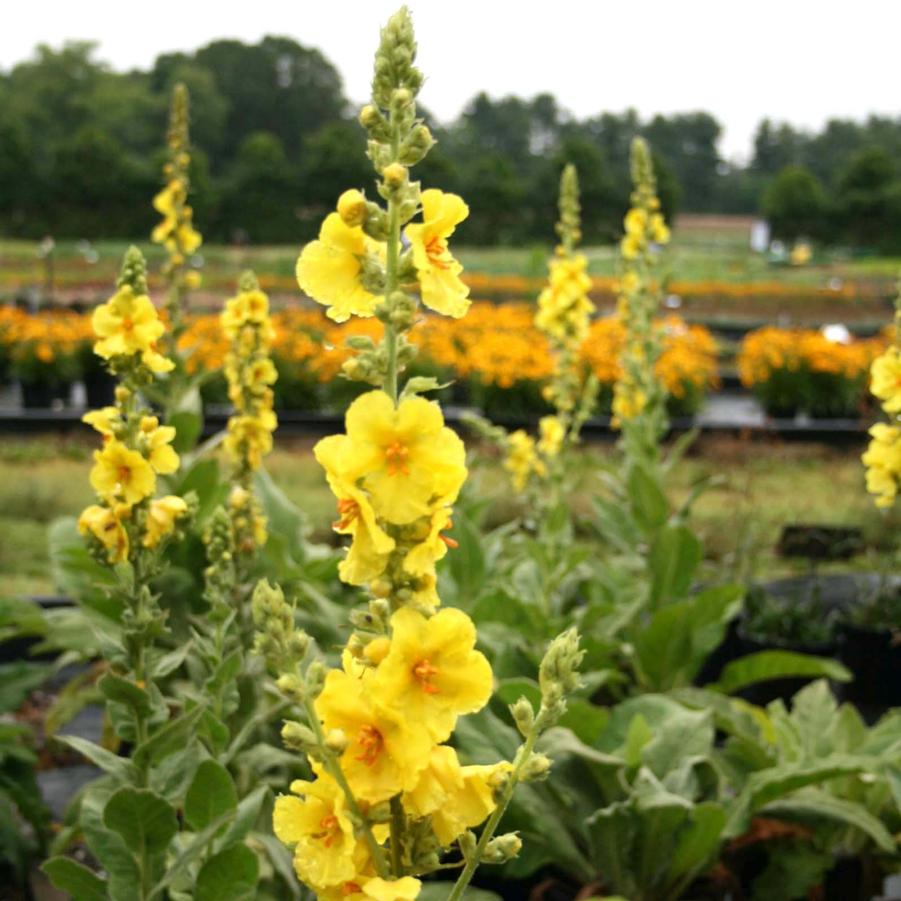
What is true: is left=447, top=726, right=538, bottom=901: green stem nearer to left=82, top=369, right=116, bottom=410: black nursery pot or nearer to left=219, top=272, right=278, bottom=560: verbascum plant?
left=219, top=272, right=278, bottom=560: verbascum plant

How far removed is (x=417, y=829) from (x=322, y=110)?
6420 centimetres

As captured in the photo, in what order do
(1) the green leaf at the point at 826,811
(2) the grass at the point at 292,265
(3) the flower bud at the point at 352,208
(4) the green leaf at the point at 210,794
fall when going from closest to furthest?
(3) the flower bud at the point at 352,208 < (4) the green leaf at the point at 210,794 < (1) the green leaf at the point at 826,811 < (2) the grass at the point at 292,265

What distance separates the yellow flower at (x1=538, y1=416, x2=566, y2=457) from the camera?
4066 millimetres

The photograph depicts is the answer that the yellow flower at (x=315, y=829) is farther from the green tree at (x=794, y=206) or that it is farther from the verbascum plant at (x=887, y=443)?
the green tree at (x=794, y=206)

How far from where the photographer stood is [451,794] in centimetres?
129

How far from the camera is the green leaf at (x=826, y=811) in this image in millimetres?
2877

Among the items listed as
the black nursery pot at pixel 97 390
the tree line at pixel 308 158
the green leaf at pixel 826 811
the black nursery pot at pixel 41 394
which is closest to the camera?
the green leaf at pixel 826 811

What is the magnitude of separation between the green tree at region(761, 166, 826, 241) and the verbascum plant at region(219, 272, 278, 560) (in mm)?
44391

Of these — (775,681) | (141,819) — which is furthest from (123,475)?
(775,681)

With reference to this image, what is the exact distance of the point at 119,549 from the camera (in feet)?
7.18

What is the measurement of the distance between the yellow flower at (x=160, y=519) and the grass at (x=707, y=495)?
95.0 inches

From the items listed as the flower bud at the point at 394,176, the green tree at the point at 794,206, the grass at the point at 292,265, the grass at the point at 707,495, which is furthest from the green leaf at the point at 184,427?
the green tree at the point at 794,206

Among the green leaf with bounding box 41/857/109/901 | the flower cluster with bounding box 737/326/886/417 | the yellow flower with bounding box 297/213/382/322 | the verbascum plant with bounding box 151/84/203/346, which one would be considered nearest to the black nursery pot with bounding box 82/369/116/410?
the flower cluster with bounding box 737/326/886/417

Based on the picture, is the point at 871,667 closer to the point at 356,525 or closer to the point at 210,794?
the point at 210,794
